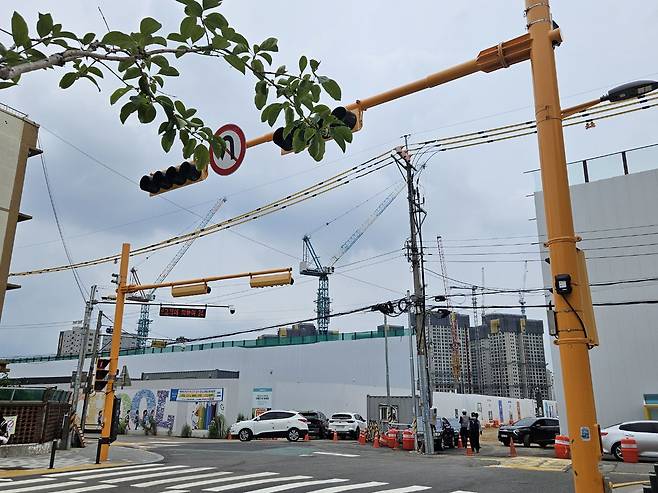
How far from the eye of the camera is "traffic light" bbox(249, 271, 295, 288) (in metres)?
16.7

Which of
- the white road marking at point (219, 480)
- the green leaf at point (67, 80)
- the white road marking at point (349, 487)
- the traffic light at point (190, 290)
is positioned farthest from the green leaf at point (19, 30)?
the traffic light at point (190, 290)

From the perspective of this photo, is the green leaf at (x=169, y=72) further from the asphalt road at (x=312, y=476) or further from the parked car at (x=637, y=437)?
the parked car at (x=637, y=437)

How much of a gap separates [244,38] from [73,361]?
243 feet

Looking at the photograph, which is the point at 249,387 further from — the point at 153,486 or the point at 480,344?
the point at 480,344

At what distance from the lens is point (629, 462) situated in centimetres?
2064

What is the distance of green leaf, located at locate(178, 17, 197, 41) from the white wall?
27362mm

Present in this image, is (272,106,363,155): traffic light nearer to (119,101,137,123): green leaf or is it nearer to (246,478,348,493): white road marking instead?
(119,101,137,123): green leaf

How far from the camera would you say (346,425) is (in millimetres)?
35969

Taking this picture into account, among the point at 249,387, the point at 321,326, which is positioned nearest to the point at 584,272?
the point at 249,387

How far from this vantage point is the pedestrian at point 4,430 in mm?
20831

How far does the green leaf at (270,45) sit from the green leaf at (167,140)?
787 mm

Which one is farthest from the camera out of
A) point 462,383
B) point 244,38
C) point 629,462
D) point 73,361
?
point 462,383

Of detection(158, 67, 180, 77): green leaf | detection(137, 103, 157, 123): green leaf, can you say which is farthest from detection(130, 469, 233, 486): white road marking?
detection(158, 67, 180, 77): green leaf

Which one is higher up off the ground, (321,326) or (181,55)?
(321,326)
